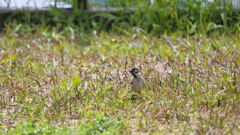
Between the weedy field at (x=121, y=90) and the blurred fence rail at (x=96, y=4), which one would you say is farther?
the blurred fence rail at (x=96, y=4)

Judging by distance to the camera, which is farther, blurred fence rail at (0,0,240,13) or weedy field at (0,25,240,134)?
Result: blurred fence rail at (0,0,240,13)

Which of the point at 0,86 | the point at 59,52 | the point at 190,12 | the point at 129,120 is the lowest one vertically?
the point at 129,120

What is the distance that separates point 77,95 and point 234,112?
77.3 inches

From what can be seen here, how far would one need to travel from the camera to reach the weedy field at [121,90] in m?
3.37

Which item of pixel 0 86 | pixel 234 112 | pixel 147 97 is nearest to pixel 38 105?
pixel 0 86

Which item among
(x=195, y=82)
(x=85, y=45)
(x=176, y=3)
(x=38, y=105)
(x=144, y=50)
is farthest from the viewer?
(x=176, y=3)

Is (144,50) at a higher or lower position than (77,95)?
higher

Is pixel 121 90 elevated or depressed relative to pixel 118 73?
depressed

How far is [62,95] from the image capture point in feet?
13.6

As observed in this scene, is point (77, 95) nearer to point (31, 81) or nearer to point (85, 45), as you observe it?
point (31, 81)

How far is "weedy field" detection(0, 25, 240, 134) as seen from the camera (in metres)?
3.37

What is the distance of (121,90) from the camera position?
4.35m

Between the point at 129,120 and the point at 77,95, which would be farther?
the point at 77,95

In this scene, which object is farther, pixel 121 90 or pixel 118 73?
pixel 118 73
